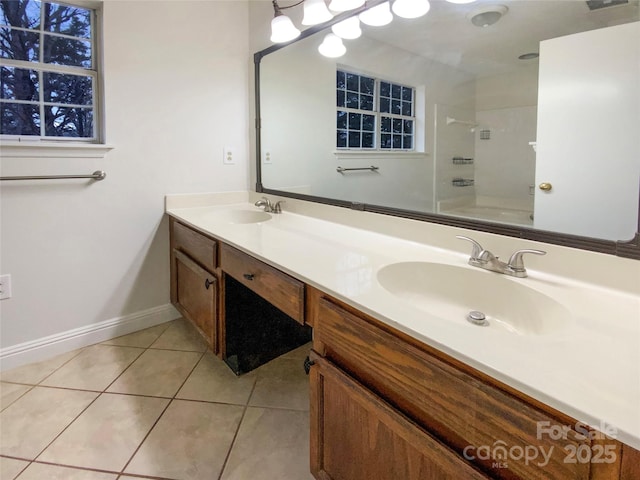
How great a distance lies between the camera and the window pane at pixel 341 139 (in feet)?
6.21

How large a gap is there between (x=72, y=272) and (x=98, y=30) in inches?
49.7

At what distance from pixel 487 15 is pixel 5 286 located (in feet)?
7.66

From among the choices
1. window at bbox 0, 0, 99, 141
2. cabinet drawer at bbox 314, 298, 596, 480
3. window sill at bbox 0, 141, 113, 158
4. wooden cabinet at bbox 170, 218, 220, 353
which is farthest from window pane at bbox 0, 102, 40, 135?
cabinet drawer at bbox 314, 298, 596, 480

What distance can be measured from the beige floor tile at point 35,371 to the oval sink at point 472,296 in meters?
1.77

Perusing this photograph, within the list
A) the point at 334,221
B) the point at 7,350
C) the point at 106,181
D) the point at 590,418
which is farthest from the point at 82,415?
the point at 590,418

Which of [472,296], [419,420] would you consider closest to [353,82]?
[472,296]

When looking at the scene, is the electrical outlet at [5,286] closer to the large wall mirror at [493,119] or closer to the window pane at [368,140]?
the large wall mirror at [493,119]

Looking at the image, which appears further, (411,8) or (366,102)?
(366,102)

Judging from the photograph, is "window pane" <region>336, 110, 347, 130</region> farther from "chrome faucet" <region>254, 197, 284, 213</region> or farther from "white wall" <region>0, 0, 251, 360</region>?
"white wall" <region>0, 0, 251, 360</region>

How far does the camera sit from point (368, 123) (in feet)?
5.86

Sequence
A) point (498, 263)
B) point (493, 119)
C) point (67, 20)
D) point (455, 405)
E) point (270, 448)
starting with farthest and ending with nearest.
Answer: point (67, 20) < point (270, 448) < point (493, 119) < point (498, 263) < point (455, 405)

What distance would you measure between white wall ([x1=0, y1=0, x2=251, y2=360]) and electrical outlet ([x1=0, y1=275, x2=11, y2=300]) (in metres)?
0.03

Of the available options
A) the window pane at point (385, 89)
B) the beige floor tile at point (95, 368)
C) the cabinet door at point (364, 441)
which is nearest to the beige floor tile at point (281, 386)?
the cabinet door at point (364, 441)

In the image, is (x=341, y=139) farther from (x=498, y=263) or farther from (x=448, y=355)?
(x=448, y=355)
